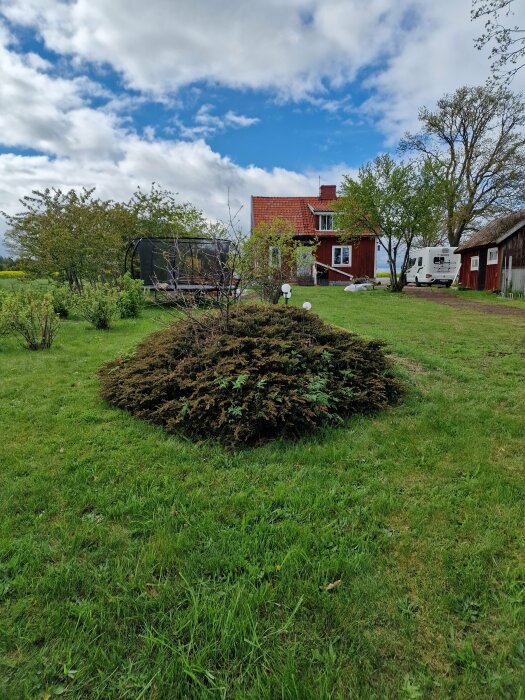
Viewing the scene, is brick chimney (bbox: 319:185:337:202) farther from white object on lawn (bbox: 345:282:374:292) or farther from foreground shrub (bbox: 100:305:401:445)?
foreground shrub (bbox: 100:305:401:445)

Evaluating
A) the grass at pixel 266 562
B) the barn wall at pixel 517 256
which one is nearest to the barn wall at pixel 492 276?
the barn wall at pixel 517 256

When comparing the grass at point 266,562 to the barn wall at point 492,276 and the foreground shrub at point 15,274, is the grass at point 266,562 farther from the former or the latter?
the barn wall at point 492,276

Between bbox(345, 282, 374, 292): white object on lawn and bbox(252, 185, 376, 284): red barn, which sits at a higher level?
bbox(252, 185, 376, 284): red barn

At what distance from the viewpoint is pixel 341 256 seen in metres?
26.7

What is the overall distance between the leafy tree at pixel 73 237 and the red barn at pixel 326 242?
12.5 metres

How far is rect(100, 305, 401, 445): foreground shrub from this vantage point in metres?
3.37

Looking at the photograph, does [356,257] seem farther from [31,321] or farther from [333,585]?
[333,585]

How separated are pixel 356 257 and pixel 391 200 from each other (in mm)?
7517

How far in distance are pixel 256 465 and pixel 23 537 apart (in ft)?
4.94

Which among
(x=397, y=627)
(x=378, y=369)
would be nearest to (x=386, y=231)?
(x=378, y=369)

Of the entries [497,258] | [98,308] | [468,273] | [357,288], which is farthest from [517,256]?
[98,308]

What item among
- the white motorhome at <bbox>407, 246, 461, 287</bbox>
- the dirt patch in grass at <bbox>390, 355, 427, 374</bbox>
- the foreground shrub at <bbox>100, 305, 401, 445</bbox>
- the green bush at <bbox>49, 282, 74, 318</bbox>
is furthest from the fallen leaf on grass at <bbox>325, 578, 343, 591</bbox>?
the white motorhome at <bbox>407, 246, 461, 287</bbox>

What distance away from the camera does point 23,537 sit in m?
2.13

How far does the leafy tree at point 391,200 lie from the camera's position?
19359mm
